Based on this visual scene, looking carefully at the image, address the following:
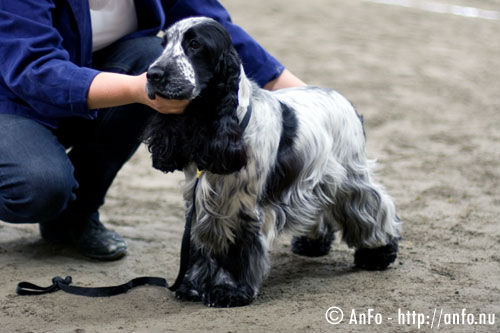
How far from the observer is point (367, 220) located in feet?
10.3

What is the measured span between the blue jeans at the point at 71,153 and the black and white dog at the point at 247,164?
0.62 m

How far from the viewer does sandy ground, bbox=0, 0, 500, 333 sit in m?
2.67

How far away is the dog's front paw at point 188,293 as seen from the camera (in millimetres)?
2877

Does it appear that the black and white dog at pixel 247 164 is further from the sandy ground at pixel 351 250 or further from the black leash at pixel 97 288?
the sandy ground at pixel 351 250

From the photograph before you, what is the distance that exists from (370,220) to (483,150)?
2.34 meters

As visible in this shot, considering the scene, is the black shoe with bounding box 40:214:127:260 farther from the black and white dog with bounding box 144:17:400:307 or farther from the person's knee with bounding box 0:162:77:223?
the black and white dog with bounding box 144:17:400:307

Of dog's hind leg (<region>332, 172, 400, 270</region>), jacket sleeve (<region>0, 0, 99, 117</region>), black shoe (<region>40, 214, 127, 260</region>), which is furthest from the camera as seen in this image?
black shoe (<region>40, 214, 127, 260</region>)

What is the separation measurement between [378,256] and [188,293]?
93 cm

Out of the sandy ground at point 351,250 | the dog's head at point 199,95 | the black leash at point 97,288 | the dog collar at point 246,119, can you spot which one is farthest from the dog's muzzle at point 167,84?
the sandy ground at point 351,250

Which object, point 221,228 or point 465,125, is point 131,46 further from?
point 465,125

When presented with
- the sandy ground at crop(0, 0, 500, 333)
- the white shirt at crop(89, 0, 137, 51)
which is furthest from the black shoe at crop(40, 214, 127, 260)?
the white shirt at crop(89, 0, 137, 51)

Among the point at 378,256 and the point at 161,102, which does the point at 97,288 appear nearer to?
the point at 161,102

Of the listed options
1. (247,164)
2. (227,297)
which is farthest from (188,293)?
(247,164)

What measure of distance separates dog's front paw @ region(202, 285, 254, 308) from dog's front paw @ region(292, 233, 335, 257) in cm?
73
